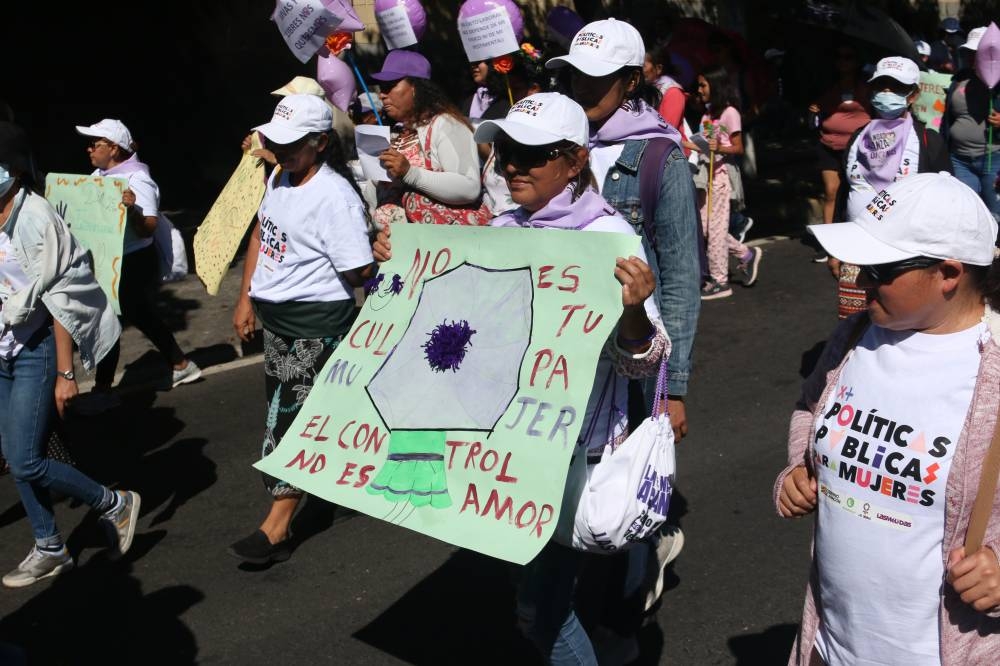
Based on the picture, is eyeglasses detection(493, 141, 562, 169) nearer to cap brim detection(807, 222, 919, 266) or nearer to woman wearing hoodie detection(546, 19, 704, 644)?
woman wearing hoodie detection(546, 19, 704, 644)

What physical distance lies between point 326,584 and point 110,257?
2.45 meters

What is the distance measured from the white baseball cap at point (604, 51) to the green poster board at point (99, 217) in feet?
10.6

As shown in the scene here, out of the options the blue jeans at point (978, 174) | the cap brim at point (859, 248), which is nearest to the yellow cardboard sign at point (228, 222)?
the cap brim at point (859, 248)

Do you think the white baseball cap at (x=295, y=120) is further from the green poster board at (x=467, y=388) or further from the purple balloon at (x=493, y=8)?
the purple balloon at (x=493, y=8)

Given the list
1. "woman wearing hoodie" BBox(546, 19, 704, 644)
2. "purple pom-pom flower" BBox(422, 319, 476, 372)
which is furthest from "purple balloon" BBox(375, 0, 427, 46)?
"purple pom-pom flower" BBox(422, 319, 476, 372)

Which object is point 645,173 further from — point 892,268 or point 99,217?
point 99,217

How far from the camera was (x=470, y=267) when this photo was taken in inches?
120

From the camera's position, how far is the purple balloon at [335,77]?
736 centimetres

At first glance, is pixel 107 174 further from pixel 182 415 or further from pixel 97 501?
pixel 97 501

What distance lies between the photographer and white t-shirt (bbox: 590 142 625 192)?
3602 mm

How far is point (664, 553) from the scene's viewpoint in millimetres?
4309

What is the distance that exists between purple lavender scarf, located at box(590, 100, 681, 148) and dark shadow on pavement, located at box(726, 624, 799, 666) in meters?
1.79

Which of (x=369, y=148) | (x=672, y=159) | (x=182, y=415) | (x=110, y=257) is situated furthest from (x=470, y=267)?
(x=182, y=415)

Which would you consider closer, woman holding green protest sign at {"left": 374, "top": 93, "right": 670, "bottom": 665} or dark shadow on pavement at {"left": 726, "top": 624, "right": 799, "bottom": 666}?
woman holding green protest sign at {"left": 374, "top": 93, "right": 670, "bottom": 665}
